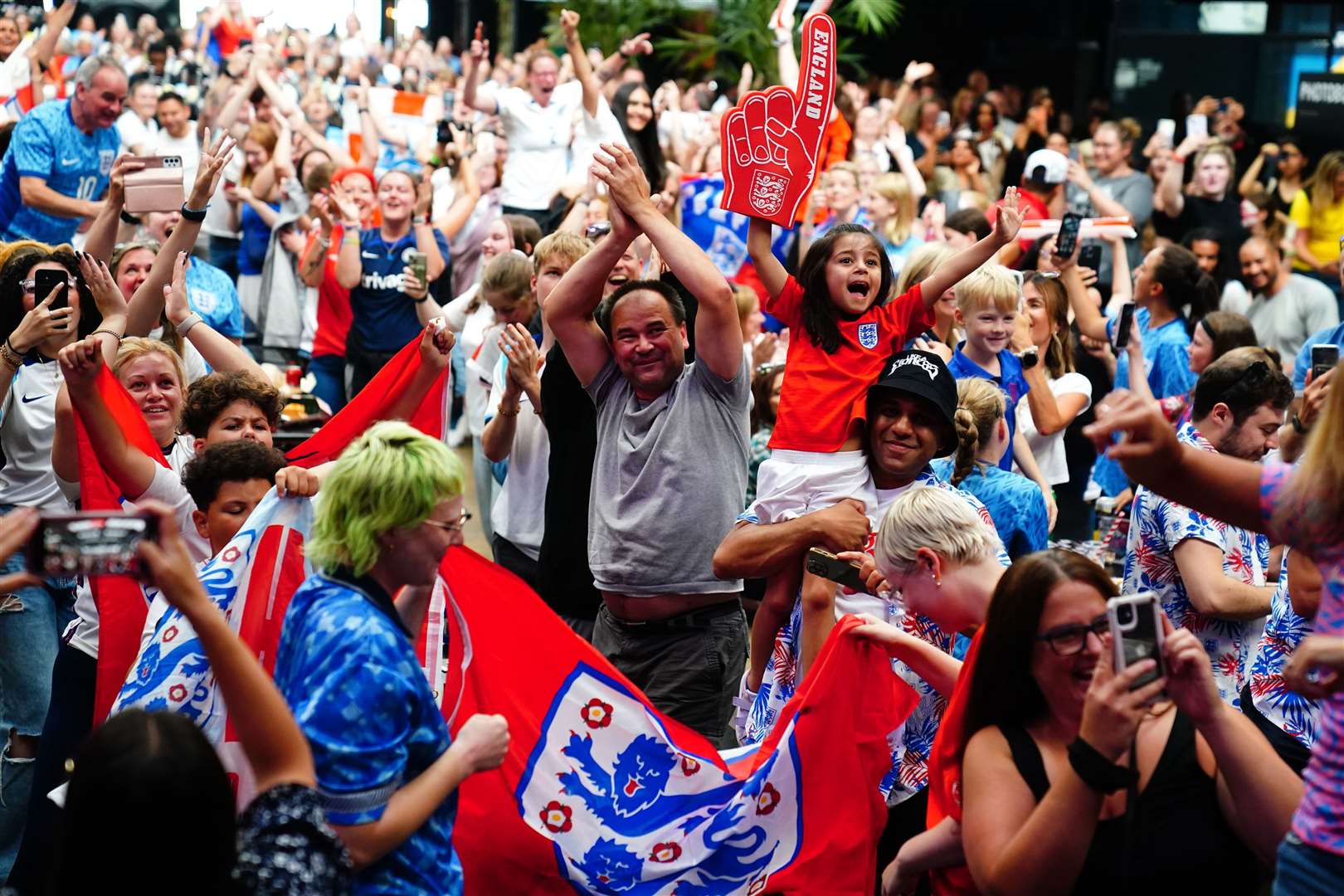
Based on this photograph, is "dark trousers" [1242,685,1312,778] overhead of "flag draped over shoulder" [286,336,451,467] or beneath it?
beneath

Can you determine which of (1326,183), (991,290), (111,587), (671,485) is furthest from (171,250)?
(1326,183)

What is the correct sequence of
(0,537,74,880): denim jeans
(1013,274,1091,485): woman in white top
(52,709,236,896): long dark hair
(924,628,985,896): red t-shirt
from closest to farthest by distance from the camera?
(52,709,236,896): long dark hair, (924,628,985,896): red t-shirt, (0,537,74,880): denim jeans, (1013,274,1091,485): woman in white top

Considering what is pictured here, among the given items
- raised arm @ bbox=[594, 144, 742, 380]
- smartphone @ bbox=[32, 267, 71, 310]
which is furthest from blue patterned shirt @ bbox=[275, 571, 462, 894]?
smartphone @ bbox=[32, 267, 71, 310]

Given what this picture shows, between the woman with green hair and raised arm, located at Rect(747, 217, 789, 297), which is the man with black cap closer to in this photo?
raised arm, located at Rect(747, 217, 789, 297)

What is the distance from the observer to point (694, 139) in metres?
12.2

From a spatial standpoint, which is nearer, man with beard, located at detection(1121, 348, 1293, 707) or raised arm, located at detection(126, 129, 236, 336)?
man with beard, located at detection(1121, 348, 1293, 707)

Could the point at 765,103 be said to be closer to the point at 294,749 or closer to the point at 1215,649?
the point at 1215,649

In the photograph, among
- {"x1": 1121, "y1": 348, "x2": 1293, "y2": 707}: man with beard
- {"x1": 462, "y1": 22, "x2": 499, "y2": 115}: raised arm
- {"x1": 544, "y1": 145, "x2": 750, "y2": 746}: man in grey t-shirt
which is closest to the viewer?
{"x1": 1121, "y1": 348, "x2": 1293, "y2": 707}: man with beard

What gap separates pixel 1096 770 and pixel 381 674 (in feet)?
4.04

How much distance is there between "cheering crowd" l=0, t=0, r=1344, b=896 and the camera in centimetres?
252


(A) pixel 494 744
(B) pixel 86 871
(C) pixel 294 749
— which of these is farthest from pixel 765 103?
(B) pixel 86 871

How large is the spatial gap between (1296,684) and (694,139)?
10.2 metres

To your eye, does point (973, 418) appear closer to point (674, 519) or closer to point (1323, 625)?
point (674, 519)

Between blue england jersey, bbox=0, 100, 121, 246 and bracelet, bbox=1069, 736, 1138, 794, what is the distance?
6.66 metres
